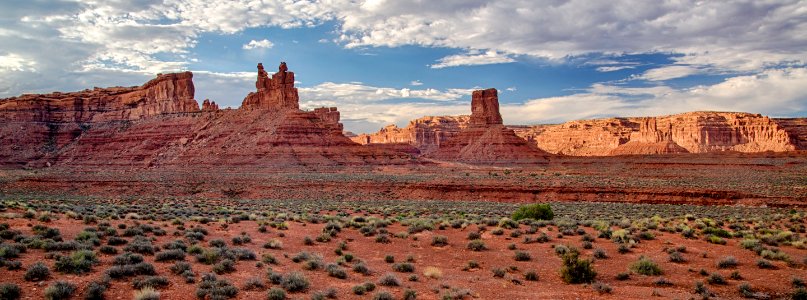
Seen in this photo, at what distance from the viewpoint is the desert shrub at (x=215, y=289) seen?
8.55 metres

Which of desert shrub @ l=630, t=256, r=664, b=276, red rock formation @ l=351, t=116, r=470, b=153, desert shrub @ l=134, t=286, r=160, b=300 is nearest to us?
desert shrub @ l=134, t=286, r=160, b=300

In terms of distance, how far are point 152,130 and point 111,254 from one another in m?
77.8

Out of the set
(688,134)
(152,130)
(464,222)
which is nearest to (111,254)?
(464,222)

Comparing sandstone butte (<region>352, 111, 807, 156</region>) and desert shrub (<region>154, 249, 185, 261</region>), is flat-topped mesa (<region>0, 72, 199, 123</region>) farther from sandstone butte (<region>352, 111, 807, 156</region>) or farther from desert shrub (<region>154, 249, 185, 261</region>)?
desert shrub (<region>154, 249, 185, 261</region>)

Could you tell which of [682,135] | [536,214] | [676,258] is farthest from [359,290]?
[682,135]

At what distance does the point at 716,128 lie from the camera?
408 feet

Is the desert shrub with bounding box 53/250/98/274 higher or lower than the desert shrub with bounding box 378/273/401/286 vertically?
higher

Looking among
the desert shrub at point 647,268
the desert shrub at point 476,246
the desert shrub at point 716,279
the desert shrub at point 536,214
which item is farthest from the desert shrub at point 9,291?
the desert shrub at point 536,214

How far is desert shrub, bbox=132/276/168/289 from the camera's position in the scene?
342 inches

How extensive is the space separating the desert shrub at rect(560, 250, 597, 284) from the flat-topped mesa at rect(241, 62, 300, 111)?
7600cm

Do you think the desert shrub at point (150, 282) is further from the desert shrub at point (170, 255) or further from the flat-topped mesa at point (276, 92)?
the flat-topped mesa at point (276, 92)

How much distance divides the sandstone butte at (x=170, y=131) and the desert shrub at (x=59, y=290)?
59.3 m

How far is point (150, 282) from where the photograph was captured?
28.6ft

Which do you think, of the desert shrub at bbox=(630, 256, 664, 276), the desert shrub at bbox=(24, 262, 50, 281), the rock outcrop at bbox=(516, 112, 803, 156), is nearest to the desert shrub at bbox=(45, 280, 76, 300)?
the desert shrub at bbox=(24, 262, 50, 281)
